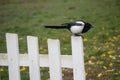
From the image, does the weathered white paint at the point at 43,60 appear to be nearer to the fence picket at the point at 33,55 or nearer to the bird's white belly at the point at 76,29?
the fence picket at the point at 33,55

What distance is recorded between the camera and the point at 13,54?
10.2 ft

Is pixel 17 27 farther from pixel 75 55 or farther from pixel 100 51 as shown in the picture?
pixel 75 55

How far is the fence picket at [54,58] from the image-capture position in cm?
291

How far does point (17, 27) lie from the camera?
32.7 feet

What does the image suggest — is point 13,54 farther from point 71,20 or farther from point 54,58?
point 71,20

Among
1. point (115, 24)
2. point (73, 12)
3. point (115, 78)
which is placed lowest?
point (115, 78)

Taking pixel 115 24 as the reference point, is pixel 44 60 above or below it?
below

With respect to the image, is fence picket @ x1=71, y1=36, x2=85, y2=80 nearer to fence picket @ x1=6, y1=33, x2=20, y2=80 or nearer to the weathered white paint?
the weathered white paint

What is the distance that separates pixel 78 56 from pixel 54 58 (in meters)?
0.22

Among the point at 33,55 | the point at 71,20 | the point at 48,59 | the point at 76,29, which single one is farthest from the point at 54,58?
the point at 71,20

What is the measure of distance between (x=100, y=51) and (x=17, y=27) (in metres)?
3.98

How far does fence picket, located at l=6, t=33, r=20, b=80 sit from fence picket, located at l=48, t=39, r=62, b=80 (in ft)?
1.10

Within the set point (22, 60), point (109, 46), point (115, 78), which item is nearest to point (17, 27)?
point (109, 46)

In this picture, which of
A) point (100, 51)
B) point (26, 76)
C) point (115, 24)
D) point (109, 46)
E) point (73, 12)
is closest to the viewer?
point (26, 76)
